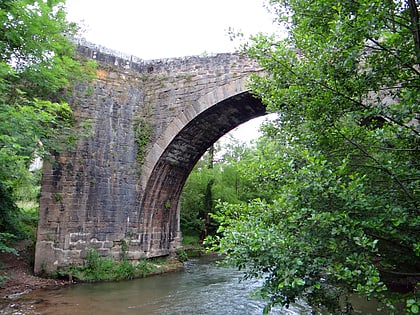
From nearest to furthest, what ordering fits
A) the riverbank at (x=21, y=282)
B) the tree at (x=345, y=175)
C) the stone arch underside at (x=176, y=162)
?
the tree at (x=345, y=175)
the riverbank at (x=21, y=282)
the stone arch underside at (x=176, y=162)

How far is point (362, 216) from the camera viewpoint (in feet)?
9.06

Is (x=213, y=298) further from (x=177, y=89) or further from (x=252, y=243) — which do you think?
(x=177, y=89)

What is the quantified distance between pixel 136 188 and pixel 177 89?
3081 mm

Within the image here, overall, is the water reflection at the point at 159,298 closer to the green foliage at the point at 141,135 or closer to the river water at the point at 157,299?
the river water at the point at 157,299

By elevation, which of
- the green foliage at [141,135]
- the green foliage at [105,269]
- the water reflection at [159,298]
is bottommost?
the water reflection at [159,298]

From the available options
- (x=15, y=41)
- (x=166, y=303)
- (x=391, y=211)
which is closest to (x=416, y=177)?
(x=391, y=211)

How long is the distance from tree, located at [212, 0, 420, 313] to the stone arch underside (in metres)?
6.18

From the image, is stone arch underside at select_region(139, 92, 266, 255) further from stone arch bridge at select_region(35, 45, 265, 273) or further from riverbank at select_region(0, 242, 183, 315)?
riverbank at select_region(0, 242, 183, 315)

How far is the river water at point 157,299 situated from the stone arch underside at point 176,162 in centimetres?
176

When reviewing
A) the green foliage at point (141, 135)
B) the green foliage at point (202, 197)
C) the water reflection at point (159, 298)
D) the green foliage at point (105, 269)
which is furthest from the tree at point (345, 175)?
the green foliage at point (202, 197)

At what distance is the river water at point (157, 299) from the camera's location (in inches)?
244

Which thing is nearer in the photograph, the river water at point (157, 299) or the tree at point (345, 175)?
the tree at point (345, 175)

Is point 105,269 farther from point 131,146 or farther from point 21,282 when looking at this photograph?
point 131,146

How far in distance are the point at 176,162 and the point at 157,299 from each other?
185 inches
